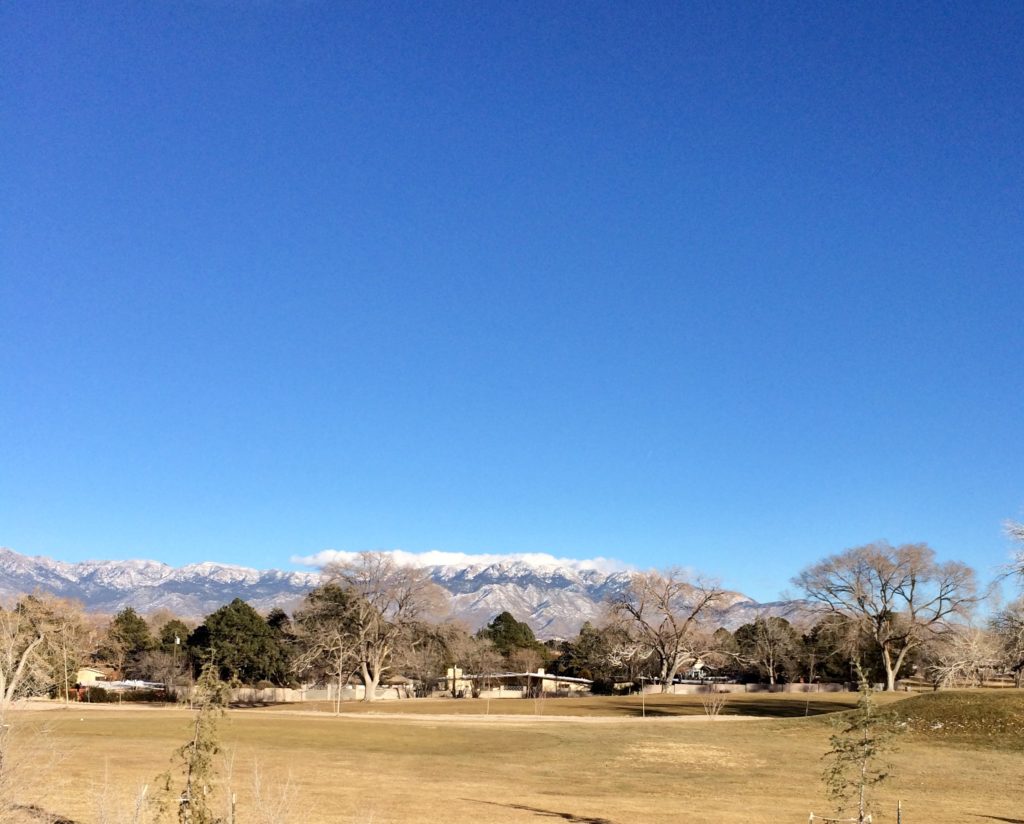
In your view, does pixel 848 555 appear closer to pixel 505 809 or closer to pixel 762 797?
pixel 762 797

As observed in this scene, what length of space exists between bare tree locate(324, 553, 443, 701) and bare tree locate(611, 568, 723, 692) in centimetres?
2282

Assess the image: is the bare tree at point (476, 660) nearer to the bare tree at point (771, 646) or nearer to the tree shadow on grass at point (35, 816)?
the bare tree at point (771, 646)

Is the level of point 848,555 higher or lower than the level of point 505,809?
higher

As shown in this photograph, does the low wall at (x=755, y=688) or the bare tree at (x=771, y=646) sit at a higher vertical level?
the bare tree at (x=771, y=646)

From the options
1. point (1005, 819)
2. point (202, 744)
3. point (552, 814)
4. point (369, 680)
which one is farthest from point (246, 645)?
point (202, 744)

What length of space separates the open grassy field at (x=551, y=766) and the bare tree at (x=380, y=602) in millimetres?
27940

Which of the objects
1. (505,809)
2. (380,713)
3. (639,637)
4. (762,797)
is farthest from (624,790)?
(639,637)

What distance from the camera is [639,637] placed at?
100688 millimetres

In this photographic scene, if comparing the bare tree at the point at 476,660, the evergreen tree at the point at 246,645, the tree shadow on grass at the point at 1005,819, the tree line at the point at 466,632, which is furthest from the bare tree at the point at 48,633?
the tree shadow on grass at the point at 1005,819

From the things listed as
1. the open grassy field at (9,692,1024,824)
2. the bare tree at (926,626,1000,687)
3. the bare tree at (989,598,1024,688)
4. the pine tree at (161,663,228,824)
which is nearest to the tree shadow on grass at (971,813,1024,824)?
the open grassy field at (9,692,1024,824)

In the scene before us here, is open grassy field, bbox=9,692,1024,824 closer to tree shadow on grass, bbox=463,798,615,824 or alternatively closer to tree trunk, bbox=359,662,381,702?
tree shadow on grass, bbox=463,798,615,824

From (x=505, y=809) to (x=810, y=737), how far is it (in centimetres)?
2894

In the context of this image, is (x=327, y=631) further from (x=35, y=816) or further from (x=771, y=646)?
(x=35, y=816)

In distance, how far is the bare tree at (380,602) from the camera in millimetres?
90000
